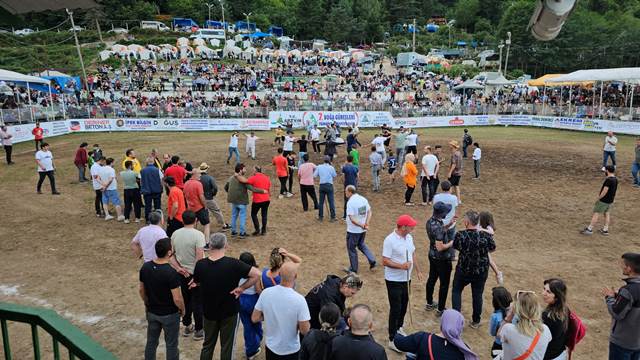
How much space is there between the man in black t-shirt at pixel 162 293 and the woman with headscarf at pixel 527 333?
3521mm

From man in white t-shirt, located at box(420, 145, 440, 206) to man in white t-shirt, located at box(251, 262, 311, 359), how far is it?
30.8 feet

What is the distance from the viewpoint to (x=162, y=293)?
16.6 feet

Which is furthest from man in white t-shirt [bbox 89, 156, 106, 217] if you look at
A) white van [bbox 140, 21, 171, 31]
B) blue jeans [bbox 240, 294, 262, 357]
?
white van [bbox 140, 21, 171, 31]

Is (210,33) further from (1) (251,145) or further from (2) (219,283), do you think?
(2) (219,283)

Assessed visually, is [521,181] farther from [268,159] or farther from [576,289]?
[268,159]

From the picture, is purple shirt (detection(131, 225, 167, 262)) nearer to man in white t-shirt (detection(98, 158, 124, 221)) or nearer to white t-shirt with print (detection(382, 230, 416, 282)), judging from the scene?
white t-shirt with print (detection(382, 230, 416, 282))

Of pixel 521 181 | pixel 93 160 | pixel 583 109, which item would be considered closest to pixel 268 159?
pixel 93 160

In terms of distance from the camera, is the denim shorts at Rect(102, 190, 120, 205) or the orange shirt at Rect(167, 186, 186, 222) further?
the denim shorts at Rect(102, 190, 120, 205)

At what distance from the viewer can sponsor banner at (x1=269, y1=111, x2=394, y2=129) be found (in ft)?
110

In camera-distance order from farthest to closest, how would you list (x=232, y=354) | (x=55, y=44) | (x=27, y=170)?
(x=55, y=44), (x=27, y=170), (x=232, y=354)

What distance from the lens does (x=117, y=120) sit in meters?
32.0

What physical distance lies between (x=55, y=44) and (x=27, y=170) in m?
59.0

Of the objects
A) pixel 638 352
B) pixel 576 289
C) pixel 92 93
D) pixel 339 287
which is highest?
pixel 92 93

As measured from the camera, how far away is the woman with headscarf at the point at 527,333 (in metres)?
4.03
